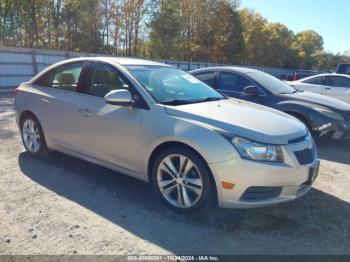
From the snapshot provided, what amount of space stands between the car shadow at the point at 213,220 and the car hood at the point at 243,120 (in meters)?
0.85

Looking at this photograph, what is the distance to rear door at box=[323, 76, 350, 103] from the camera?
11109 millimetres

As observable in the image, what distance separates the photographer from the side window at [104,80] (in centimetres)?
430

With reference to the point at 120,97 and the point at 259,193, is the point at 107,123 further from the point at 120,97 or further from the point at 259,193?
the point at 259,193

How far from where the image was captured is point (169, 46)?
38469 millimetres

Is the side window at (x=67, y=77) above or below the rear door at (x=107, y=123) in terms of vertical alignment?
above

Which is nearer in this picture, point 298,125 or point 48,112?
point 298,125

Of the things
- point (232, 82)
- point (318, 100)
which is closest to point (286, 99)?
point (318, 100)

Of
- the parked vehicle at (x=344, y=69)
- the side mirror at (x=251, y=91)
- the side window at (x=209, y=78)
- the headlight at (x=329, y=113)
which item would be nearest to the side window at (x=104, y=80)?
the side mirror at (x=251, y=91)

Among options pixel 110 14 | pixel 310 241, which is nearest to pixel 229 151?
pixel 310 241

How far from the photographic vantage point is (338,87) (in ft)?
37.1

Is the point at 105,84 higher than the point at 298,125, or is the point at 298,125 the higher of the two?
the point at 105,84

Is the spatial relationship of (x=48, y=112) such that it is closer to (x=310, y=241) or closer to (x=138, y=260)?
(x=138, y=260)

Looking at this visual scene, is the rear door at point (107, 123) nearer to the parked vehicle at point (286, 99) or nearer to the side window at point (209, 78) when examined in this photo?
the parked vehicle at point (286, 99)

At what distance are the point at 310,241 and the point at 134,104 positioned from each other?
7.45ft
